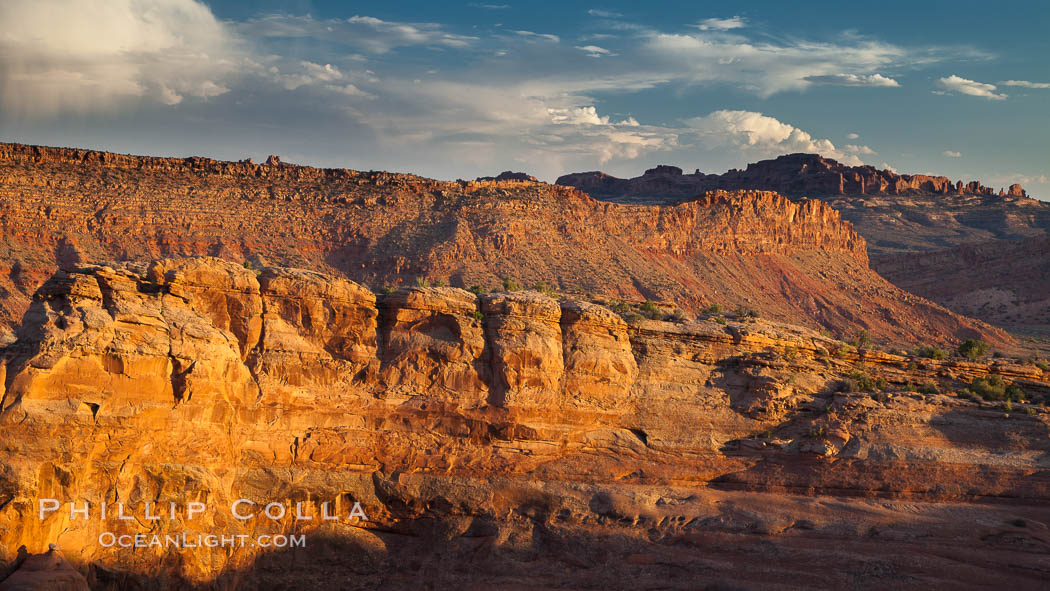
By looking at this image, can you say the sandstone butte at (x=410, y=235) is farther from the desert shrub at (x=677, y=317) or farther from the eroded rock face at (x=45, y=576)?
the eroded rock face at (x=45, y=576)

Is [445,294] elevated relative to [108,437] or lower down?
elevated

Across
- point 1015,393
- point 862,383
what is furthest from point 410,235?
point 1015,393

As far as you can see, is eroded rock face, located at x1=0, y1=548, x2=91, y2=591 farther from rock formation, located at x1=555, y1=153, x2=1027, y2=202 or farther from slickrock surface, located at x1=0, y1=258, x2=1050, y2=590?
rock formation, located at x1=555, y1=153, x2=1027, y2=202

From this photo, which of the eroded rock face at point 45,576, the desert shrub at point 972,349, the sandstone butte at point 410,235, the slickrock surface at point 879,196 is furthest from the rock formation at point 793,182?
the eroded rock face at point 45,576

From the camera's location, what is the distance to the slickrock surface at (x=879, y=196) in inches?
4407

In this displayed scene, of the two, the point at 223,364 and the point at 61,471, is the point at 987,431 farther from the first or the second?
the point at 61,471

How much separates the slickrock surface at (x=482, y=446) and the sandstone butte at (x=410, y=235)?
69.6 feet

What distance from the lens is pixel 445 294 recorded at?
2142 cm

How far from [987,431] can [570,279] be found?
30.1m

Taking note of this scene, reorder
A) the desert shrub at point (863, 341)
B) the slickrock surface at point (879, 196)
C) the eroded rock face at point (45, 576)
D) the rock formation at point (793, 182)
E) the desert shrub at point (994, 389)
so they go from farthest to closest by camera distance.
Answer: the rock formation at point (793, 182)
the slickrock surface at point (879, 196)
the desert shrub at point (863, 341)
the desert shrub at point (994, 389)
the eroded rock face at point (45, 576)

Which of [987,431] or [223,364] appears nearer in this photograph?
[223,364]

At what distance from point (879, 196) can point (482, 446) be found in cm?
11842

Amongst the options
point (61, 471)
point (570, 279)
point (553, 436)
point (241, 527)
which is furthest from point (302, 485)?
point (570, 279)

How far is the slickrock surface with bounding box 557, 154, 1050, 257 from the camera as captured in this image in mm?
111938
